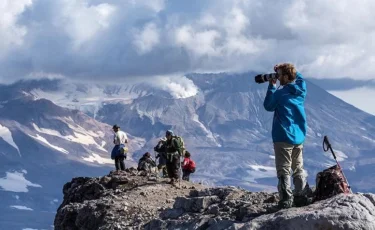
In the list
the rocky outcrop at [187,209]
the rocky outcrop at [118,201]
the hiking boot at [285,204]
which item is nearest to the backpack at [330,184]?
the hiking boot at [285,204]

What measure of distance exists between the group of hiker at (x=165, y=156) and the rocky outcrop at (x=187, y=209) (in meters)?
0.93

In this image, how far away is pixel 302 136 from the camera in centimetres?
1380

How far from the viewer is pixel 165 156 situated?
27.9 metres

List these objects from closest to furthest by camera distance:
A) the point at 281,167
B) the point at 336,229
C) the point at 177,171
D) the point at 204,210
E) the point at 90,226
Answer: the point at 336,229 → the point at 281,167 → the point at 204,210 → the point at 90,226 → the point at 177,171

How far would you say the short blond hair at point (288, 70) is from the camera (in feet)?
45.3

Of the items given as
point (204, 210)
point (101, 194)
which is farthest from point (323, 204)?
point (101, 194)

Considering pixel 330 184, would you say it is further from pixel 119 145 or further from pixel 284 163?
pixel 119 145

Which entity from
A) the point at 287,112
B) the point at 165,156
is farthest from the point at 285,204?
the point at 165,156

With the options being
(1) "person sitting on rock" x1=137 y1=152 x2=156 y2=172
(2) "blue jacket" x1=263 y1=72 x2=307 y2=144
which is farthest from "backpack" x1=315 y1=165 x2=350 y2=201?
(1) "person sitting on rock" x1=137 y1=152 x2=156 y2=172

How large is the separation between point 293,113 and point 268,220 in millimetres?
2298

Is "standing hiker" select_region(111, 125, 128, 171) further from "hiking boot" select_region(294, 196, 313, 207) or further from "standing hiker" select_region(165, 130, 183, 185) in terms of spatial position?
"hiking boot" select_region(294, 196, 313, 207)

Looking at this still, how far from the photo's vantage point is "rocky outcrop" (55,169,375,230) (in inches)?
460

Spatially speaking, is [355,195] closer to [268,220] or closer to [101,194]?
[268,220]

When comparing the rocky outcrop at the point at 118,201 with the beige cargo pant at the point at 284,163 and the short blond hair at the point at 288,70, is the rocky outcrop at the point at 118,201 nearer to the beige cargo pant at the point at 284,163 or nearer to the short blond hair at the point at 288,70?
the beige cargo pant at the point at 284,163
